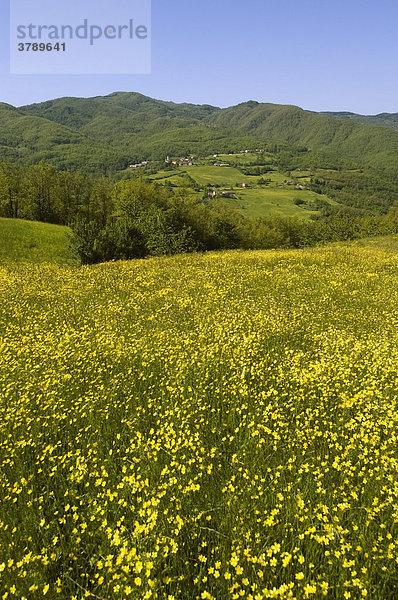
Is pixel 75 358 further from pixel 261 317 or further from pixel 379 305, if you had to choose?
pixel 379 305

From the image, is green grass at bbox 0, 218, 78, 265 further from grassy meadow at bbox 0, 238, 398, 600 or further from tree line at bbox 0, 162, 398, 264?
grassy meadow at bbox 0, 238, 398, 600

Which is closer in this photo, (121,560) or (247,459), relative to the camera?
(121,560)

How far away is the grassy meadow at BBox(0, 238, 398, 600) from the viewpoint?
3588 mm

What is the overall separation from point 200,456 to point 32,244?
3908 cm

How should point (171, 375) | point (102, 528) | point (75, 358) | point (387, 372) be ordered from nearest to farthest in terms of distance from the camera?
point (102, 528) < point (387, 372) < point (171, 375) < point (75, 358)

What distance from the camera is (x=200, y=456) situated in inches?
209

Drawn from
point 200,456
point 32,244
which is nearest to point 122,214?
point 32,244

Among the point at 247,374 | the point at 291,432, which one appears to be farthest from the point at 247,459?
the point at 247,374

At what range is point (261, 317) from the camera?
11492mm

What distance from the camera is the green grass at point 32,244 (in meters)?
33.0

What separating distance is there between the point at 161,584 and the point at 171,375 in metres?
4.47

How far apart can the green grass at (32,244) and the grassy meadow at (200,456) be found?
23.7 metres

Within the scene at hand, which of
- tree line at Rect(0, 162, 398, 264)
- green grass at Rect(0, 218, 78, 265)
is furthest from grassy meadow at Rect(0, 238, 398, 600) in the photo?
green grass at Rect(0, 218, 78, 265)

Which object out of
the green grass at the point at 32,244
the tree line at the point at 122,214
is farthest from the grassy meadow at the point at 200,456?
the green grass at the point at 32,244
